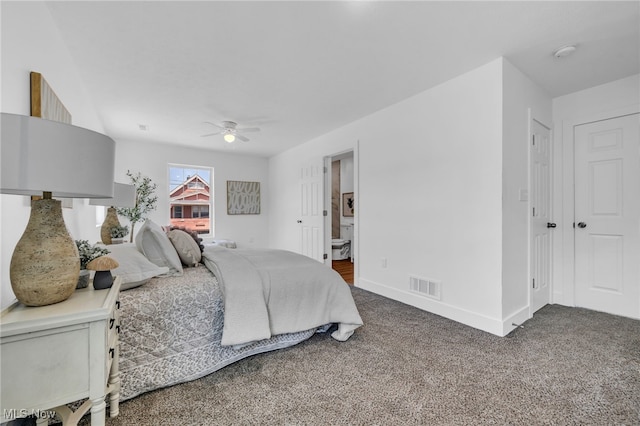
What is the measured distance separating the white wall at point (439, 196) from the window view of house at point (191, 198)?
3.48 m

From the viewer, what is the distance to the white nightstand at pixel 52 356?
0.85 meters

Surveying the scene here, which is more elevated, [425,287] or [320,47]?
[320,47]

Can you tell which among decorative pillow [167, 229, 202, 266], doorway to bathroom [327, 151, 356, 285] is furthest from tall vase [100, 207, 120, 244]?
doorway to bathroom [327, 151, 356, 285]

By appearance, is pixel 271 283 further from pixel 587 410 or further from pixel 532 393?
pixel 587 410

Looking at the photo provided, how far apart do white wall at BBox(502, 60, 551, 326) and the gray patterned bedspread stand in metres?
2.30

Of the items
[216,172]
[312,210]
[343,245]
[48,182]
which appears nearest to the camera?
[48,182]

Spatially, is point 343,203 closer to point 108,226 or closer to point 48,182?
point 108,226

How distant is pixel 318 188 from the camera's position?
480cm

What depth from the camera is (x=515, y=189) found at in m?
2.54

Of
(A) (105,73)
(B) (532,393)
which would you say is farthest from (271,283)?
(A) (105,73)

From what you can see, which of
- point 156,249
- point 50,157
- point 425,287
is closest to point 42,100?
point 156,249

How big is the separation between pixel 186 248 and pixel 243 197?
3.93 metres

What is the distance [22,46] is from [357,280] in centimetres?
372

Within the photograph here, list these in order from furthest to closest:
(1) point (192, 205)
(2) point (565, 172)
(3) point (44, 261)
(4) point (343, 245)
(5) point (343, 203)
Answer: (5) point (343, 203) < (4) point (343, 245) < (1) point (192, 205) < (2) point (565, 172) < (3) point (44, 261)
